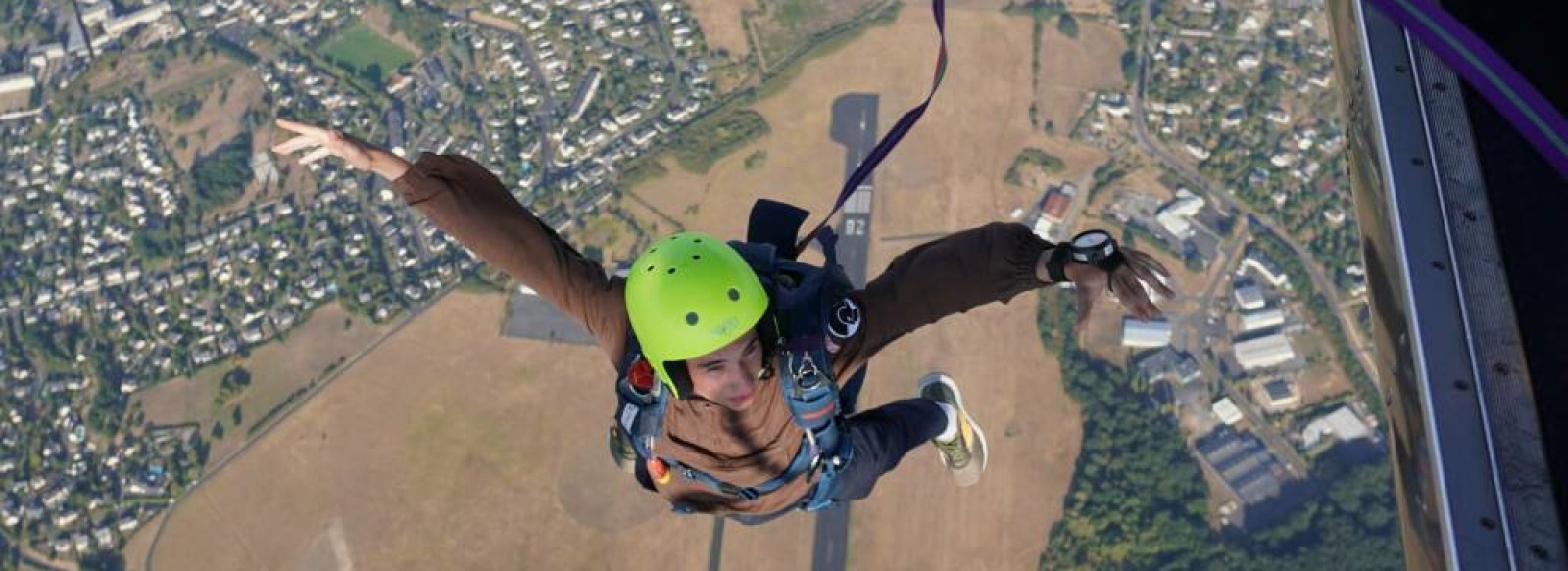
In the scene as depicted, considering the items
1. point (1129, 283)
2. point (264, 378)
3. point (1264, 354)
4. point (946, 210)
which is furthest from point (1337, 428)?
point (264, 378)

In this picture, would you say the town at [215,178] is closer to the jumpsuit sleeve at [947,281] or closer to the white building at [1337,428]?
the white building at [1337,428]

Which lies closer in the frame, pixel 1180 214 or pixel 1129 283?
pixel 1129 283

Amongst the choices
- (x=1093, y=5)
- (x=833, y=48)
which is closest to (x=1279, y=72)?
(x=1093, y=5)

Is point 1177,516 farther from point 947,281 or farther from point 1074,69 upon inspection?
point 947,281

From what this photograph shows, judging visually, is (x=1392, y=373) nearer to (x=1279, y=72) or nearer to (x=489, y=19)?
(x=1279, y=72)

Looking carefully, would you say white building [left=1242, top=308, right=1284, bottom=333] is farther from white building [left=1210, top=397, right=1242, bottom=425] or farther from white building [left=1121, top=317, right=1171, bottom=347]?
white building [left=1210, top=397, right=1242, bottom=425]

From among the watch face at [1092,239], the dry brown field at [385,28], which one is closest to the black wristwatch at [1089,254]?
the watch face at [1092,239]
